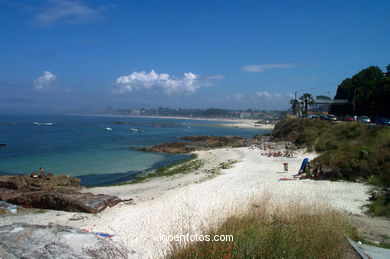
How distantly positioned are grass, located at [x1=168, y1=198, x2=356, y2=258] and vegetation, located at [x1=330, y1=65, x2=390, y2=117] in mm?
48922

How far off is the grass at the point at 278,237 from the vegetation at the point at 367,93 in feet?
161

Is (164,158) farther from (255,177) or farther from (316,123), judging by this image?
(316,123)

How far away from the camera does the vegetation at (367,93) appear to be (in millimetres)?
52241

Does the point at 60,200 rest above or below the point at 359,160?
below

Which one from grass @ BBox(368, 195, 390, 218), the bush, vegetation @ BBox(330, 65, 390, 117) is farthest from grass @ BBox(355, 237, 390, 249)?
vegetation @ BBox(330, 65, 390, 117)

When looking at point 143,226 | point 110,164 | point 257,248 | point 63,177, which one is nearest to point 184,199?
Answer: point 143,226

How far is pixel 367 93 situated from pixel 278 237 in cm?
6618

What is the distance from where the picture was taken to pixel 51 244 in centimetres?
582

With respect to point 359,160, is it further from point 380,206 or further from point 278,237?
point 278,237

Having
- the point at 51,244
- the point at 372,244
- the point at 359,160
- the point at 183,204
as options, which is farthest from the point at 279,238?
the point at 359,160

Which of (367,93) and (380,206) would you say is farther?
(367,93)

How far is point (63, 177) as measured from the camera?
22188 millimetres

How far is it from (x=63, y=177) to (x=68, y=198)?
8.52 m

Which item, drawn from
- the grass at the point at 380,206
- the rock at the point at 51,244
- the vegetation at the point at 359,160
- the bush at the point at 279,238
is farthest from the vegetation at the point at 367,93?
the rock at the point at 51,244
